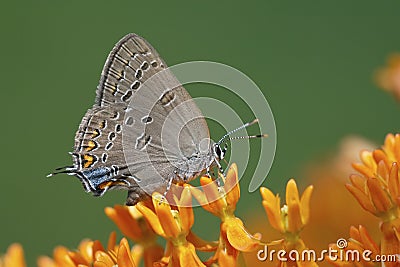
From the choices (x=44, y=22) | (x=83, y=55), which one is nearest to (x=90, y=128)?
(x=83, y=55)

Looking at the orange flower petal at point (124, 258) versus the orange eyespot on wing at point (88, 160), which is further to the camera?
the orange eyespot on wing at point (88, 160)

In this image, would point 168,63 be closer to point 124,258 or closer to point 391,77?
point 391,77

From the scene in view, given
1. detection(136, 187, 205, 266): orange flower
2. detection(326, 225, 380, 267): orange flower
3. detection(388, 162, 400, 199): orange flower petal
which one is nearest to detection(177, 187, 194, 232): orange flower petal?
detection(136, 187, 205, 266): orange flower

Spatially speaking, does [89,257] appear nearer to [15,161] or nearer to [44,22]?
[15,161]

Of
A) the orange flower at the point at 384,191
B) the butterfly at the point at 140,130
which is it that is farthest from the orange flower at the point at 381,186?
the butterfly at the point at 140,130

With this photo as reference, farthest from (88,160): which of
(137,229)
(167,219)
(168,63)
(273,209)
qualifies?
(168,63)

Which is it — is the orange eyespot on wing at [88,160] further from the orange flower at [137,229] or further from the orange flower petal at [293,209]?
the orange flower petal at [293,209]

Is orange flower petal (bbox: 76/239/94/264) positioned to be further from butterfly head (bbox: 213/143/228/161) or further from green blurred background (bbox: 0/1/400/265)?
green blurred background (bbox: 0/1/400/265)
